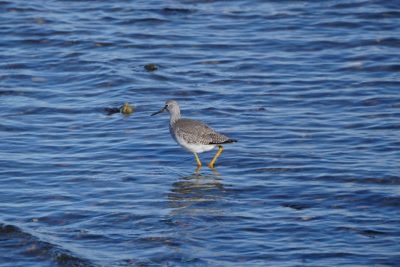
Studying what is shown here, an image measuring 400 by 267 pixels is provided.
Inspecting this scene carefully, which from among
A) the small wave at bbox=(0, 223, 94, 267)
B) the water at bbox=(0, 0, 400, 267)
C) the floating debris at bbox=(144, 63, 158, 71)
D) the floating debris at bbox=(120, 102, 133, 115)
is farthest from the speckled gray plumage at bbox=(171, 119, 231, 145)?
the floating debris at bbox=(144, 63, 158, 71)

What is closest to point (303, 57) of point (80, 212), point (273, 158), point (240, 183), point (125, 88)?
point (125, 88)

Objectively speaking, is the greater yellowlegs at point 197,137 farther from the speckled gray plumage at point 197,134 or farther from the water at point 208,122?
the water at point 208,122

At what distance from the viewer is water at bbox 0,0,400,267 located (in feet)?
35.1

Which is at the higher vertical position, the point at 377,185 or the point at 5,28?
the point at 5,28

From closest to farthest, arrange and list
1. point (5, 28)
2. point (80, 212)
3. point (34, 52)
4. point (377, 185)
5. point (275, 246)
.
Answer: point (275, 246) → point (80, 212) → point (377, 185) → point (34, 52) → point (5, 28)

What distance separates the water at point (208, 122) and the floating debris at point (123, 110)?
0.13 m

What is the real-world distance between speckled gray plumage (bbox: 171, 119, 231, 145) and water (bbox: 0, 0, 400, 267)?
18.4 inches

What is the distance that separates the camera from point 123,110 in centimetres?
1612

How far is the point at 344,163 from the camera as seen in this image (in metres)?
13.4

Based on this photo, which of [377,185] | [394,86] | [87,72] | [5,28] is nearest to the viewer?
[377,185]

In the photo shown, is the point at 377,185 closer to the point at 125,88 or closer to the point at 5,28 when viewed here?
the point at 125,88

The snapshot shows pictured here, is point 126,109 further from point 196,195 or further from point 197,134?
point 196,195

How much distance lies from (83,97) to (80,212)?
18.7 feet

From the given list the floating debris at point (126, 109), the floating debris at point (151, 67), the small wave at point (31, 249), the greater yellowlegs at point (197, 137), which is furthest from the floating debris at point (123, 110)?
the small wave at point (31, 249)
